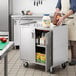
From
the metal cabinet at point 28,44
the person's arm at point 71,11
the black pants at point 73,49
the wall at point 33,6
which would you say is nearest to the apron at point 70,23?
the black pants at point 73,49

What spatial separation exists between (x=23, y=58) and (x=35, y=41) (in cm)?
40

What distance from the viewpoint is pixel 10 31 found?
5.42m

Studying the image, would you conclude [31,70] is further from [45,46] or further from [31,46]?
[45,46]

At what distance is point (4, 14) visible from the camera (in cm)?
524

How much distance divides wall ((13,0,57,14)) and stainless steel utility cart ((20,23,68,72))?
1.91 metres

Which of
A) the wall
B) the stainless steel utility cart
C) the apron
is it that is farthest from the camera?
the wall

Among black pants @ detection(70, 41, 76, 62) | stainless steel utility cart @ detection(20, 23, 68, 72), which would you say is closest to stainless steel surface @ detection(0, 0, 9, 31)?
stainless steel utility cart @ detection(20, 23, 68, 72)

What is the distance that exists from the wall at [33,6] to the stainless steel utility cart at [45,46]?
1.91 metres

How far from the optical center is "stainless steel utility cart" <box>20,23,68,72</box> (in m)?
3.53

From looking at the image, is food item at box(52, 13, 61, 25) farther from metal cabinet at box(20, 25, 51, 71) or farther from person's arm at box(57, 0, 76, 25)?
metal cabinet at box(20, 25, 51, 71)

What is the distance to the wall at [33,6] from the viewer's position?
18.2ft

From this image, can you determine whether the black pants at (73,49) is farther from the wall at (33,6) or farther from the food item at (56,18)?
the wall at (33,6)

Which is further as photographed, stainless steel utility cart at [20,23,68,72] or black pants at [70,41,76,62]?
black pants at [70,41,76,62]

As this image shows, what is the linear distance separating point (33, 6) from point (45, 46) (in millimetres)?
2263
